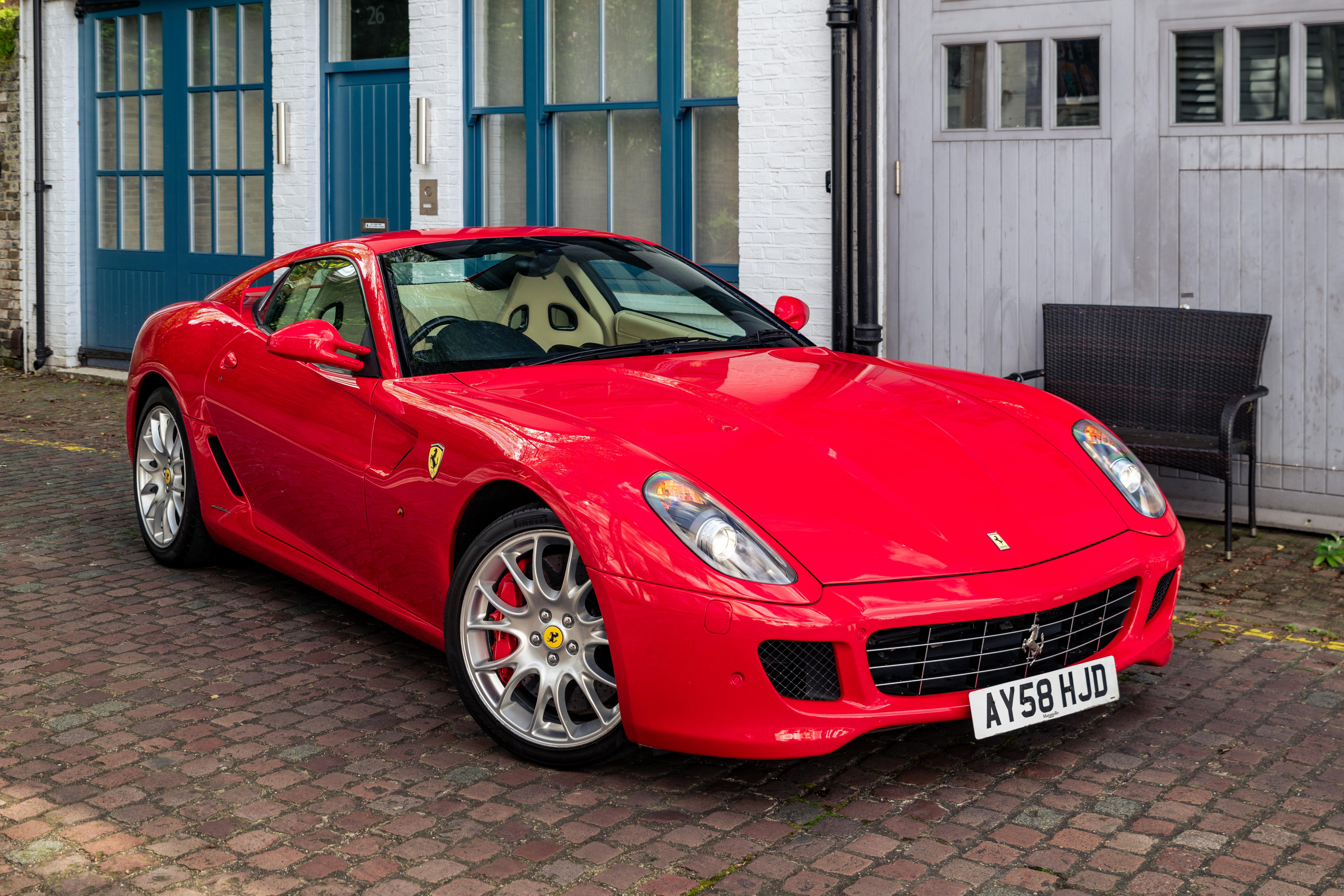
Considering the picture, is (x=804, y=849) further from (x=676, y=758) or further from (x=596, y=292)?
(x=596, y=292)

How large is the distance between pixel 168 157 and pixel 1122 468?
1037 cm

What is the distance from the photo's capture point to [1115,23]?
7234 mm

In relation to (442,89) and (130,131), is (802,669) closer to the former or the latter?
(442,89)

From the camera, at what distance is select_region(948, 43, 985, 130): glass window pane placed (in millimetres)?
7723

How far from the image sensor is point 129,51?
12.9m

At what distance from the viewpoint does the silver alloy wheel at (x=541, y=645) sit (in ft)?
12.3

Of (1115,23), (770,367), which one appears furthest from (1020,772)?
(1115,23)

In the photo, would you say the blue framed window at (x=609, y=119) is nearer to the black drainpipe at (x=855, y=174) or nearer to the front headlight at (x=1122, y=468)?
the black drainpipe at (x=855, y=174)

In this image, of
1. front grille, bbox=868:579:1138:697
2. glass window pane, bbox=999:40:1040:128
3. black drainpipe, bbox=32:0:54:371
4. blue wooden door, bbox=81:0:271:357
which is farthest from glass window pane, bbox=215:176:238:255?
front grille, bbox=868:579:1138:697

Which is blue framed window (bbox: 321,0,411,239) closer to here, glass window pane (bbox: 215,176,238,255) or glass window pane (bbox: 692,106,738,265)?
glass window pane (bbox: 215,176,238,255)

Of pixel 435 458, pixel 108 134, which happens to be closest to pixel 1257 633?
pixel 435 458

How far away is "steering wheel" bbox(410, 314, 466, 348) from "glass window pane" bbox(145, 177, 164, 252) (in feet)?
29.0

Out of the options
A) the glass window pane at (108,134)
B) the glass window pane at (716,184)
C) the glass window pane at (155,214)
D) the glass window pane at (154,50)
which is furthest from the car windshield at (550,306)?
the glass window pane at (108,134)

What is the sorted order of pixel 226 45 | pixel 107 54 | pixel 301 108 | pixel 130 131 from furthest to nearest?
pixel 107 54 → pixel 130 131 → pixel 226 45 → pixel 301 108
